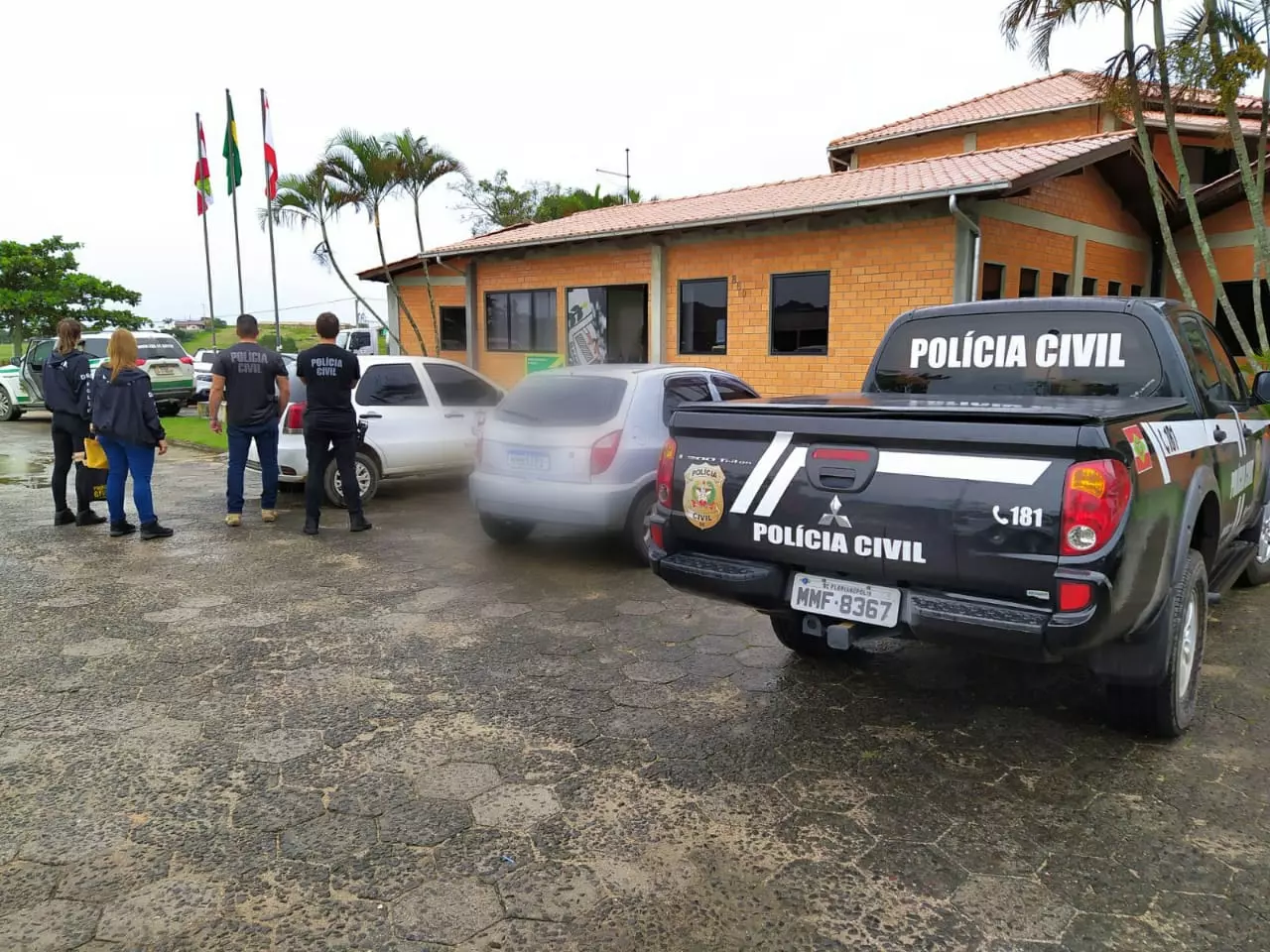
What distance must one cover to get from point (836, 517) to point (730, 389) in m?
4.31

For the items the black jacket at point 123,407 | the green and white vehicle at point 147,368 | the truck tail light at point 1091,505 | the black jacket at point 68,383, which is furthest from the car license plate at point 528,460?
the green and white vehicle at point 147,368

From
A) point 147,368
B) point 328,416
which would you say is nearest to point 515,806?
point 328,416

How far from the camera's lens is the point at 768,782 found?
10.8ft

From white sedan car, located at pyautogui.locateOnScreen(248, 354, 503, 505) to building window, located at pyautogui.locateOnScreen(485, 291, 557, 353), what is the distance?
7629 millimetres

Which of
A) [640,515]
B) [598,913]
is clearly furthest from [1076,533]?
[640,515]

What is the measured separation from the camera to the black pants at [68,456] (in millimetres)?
7922

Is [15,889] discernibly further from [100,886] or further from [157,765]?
[157,765]

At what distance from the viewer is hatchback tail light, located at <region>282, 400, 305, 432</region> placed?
28.0 ft

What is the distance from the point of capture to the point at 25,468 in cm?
1202

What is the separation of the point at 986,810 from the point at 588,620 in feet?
8.75

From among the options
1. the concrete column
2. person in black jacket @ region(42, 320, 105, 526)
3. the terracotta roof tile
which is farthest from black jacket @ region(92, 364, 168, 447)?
the concrete column

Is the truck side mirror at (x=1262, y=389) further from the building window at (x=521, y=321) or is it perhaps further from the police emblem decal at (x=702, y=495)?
the building window at (x=521, y=321)

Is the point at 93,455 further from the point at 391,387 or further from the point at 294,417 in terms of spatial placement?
the point at 391,387

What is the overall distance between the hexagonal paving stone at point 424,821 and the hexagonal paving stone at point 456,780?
0.06 metres
